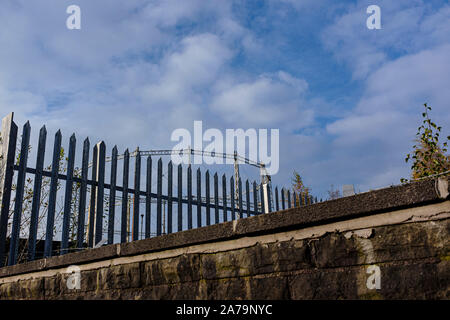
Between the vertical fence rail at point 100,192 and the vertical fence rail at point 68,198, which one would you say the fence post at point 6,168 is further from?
the vertical fence rail at point 100,192

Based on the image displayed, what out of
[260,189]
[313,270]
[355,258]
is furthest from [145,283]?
[260,189]

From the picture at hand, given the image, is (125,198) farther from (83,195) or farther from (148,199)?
(83,195)

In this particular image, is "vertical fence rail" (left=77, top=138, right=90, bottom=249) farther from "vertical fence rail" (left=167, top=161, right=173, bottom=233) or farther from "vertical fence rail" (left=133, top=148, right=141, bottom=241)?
"vertical fence rail" (left=167, top=161, right=173, bottom=233)

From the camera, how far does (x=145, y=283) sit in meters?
2.84

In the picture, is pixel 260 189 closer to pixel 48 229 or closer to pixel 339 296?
pixel 48 229

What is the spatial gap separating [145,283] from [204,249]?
57 cm

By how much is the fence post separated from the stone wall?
2150 mm

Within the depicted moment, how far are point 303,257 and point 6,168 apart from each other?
409 centimetres

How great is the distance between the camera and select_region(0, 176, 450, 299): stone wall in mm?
1742

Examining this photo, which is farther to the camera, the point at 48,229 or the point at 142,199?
the point at 142,199

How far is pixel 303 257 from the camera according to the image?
2100mm

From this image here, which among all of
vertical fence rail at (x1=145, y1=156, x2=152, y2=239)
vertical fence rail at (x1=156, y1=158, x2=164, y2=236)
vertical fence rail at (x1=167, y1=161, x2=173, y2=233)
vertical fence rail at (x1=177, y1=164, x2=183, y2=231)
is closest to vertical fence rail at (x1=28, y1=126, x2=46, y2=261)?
vertical fence rail at (x1=145, y1=156, x2=152, y2=239)
